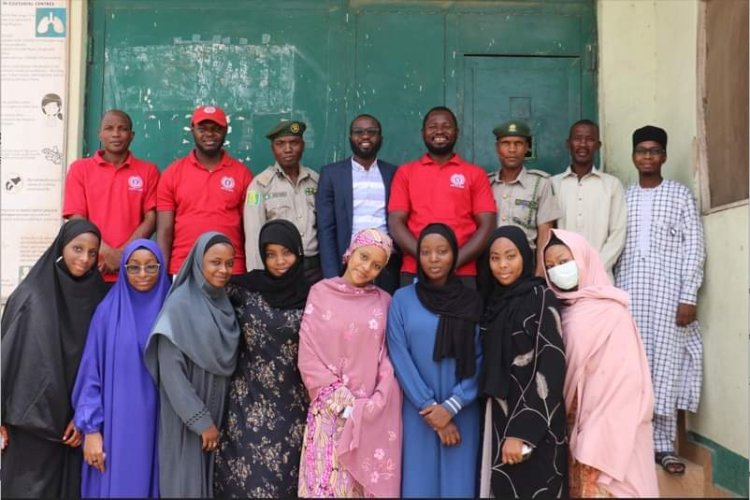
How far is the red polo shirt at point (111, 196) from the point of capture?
14.6 ft

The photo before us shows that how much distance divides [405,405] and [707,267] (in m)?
2.16

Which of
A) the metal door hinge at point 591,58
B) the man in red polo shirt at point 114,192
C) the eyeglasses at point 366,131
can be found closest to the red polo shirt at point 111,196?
the man in red polo shirt at point 114,192

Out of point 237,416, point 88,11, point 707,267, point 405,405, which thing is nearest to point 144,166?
point 88,11

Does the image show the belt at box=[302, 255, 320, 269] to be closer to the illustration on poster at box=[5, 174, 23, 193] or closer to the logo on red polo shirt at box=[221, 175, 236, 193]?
the logo on red polo shirt at box=[221, 175, 236, 193]

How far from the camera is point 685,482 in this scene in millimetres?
4176

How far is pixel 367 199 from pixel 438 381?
56.8 inches

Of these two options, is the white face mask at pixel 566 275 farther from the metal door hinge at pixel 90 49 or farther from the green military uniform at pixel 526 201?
the metal door hinge at pixel 90 49

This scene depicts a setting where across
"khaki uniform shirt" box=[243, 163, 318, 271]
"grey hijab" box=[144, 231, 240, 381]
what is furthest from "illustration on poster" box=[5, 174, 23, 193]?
"grey hijab" box=[144, 231, 240, 381]

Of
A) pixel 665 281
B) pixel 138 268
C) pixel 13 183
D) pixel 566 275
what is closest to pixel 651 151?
pixel 665 281

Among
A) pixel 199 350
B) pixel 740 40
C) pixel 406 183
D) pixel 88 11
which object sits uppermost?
pixel 88 11

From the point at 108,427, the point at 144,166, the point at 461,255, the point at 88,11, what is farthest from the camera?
the point at 88,11

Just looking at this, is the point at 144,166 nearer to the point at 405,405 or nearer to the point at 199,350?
the point at 199,350

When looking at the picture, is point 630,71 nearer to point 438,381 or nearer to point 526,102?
point 526,102

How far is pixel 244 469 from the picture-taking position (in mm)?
3363
